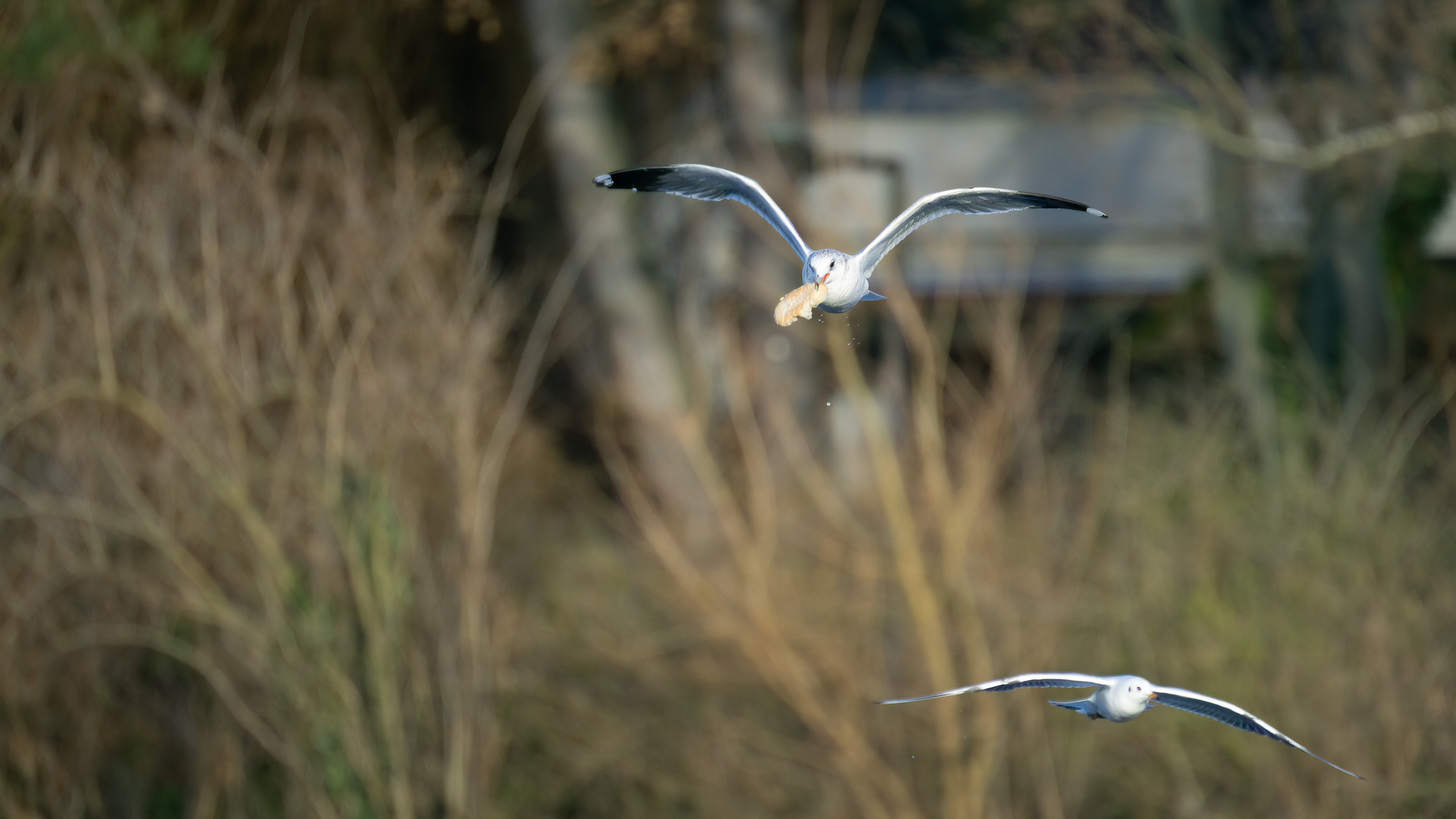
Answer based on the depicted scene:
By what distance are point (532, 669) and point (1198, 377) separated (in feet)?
20.6

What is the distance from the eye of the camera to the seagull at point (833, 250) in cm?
84

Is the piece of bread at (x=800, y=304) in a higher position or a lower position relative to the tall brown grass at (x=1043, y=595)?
higher

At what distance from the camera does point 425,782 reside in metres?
8.99

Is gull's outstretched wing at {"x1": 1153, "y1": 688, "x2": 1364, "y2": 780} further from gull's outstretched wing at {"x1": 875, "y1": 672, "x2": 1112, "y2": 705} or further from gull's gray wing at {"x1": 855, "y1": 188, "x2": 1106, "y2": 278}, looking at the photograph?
gull's gray wing at {"x1": 855, "y1": 188, "x2": 1106, "y2": 278}

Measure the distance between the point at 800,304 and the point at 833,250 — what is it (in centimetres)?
11

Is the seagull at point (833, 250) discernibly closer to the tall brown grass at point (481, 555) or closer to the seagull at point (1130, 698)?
the seagull at point (1130, 698)

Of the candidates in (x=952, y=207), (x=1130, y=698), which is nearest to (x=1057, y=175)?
(x=952, y=207)

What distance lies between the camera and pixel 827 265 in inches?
33.6

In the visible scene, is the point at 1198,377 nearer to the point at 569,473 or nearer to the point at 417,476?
the point at 569,473

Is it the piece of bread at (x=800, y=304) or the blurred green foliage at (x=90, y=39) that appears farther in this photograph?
the blurred green foliage at (x=90, y=39)

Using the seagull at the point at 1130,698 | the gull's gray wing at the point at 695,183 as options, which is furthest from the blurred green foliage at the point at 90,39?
the seagull at the point at 1130,698

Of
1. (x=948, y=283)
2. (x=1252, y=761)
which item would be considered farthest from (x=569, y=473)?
(x=1252, y=761)

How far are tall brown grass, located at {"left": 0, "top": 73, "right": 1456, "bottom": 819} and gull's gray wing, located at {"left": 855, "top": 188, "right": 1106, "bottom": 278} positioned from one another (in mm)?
6373

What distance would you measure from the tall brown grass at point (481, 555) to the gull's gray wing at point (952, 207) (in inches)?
251
